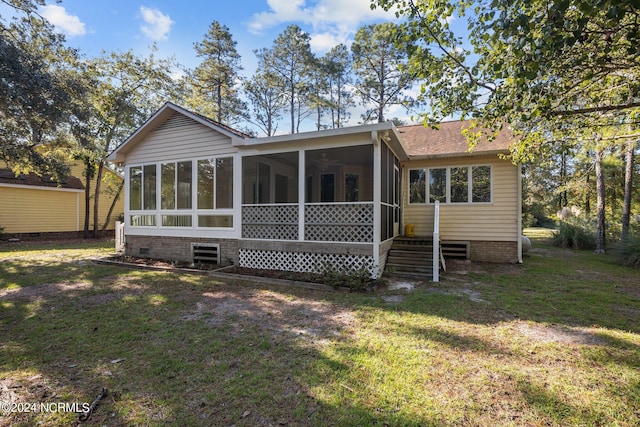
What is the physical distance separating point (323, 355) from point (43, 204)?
20.7 meters

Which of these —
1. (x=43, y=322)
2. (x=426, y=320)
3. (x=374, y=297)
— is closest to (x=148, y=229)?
(x=43, y=322)

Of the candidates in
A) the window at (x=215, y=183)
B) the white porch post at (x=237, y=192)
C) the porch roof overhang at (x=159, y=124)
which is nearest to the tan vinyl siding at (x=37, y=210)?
the porch roof overhang at (x=159, y=124)

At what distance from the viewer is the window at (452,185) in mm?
9695

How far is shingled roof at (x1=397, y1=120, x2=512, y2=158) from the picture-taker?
930 centimetres

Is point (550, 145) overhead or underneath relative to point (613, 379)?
overhead

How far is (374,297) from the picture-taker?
19.4ft

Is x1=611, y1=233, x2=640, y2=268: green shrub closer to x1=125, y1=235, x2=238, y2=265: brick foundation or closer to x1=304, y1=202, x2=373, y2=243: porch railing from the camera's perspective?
x1=304, y1=202, x2=373, y2=243: porch railing

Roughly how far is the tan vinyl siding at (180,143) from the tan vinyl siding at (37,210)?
10.8 meters

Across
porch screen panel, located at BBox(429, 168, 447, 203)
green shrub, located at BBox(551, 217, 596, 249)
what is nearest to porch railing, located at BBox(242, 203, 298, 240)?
porch screen panel, located at BBox(429, 168, 447, 203)

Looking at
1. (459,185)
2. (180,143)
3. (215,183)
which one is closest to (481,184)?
(459,185)

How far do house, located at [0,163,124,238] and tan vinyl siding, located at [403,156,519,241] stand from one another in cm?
1615

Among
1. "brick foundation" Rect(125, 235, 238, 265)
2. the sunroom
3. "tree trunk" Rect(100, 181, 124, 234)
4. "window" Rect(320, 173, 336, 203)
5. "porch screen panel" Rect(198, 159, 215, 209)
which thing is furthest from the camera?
"tree trunk" Rect(100, 181, 124, 234)

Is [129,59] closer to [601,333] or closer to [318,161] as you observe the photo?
[318,161]

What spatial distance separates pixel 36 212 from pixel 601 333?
2321cm
